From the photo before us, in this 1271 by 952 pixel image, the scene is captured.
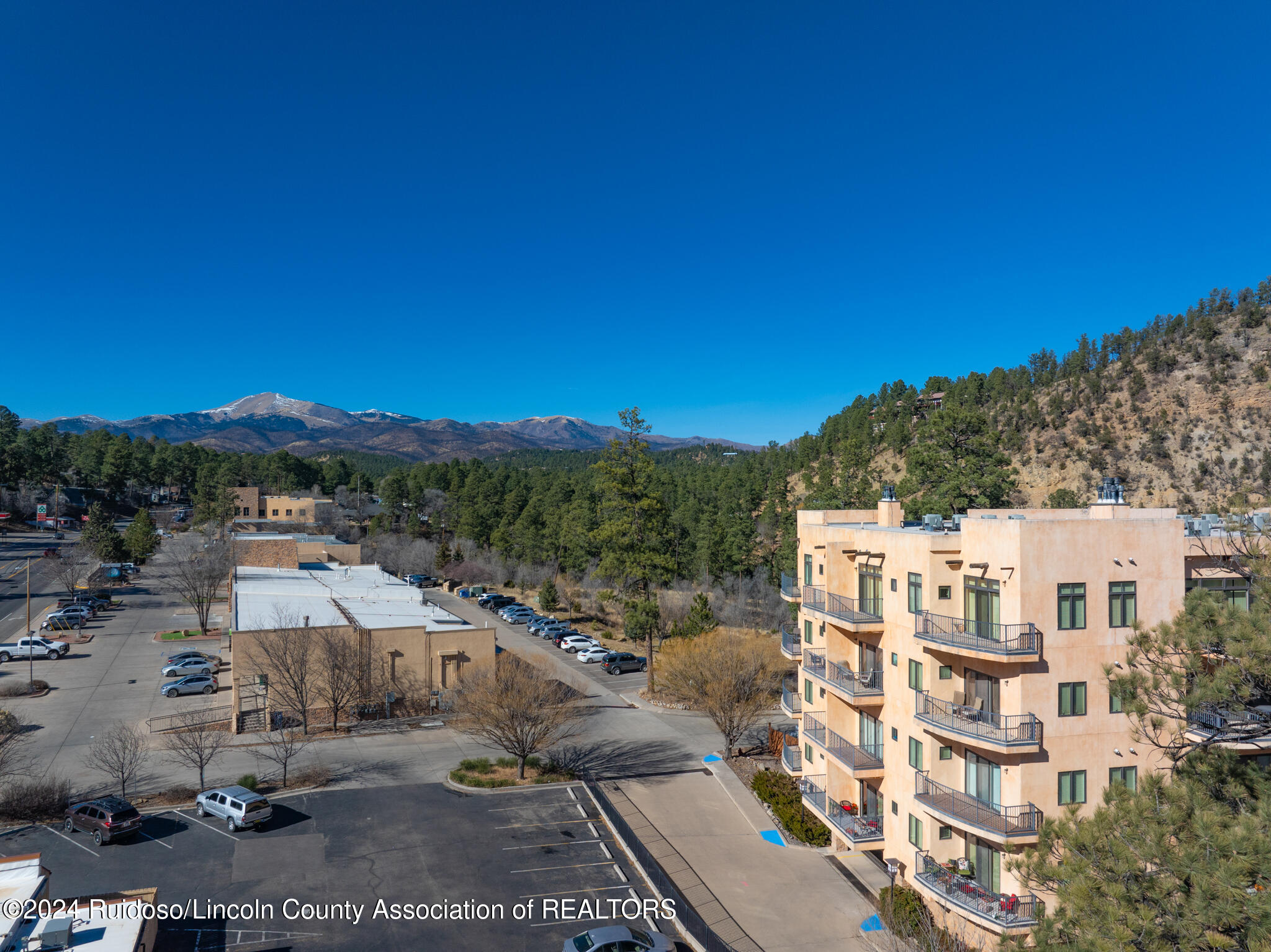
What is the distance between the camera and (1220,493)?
61.7 metres

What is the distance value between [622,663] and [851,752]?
87.3ft

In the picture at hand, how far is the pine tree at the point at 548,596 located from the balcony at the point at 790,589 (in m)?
38.5

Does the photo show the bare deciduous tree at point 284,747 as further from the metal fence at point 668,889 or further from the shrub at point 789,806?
the shrub at point 789,806

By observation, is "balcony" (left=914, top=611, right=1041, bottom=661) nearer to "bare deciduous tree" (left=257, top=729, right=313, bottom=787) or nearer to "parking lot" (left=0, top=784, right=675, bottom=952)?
"parking lot" (left=0, top=784, right=675, bottom=952)

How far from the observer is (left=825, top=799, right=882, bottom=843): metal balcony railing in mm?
20516

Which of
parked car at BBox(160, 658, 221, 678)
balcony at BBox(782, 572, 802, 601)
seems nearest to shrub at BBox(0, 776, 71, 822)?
parked car at BBox(160, 658, 221, 678)

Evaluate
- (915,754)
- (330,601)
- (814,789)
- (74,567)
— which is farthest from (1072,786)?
(74,567)

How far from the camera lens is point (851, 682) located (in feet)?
70.1

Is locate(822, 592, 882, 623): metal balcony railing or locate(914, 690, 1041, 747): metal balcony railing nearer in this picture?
locate(914, 690, 1041, 747): metal balcony railing

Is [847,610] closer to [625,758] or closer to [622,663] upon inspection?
[625,758]

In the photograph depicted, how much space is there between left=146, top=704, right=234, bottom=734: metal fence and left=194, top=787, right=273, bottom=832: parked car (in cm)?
919

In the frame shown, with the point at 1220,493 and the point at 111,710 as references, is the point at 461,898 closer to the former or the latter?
the point at 111,710

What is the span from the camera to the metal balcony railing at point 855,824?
20.5m

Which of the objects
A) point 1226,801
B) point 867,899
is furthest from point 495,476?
point 1226,801
